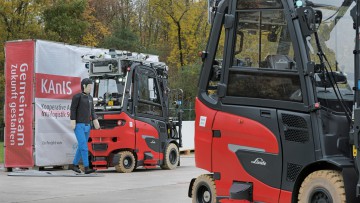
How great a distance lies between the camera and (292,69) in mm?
7582

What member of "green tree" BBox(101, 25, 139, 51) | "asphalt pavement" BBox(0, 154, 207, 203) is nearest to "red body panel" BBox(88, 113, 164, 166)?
"asphalt pavement" BBox(0, 154, 207, 203)

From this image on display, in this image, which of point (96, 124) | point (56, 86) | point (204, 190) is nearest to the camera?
point (204, 190)

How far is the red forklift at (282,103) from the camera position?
282 inches

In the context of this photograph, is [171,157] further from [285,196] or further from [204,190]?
[285,196]

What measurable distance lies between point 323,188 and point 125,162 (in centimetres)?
976

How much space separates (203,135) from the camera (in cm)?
865

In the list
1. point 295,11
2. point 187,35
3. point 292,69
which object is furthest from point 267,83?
point 187,35

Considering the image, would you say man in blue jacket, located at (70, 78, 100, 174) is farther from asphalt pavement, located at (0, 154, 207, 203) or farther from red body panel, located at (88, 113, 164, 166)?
red body panel, located at (88, 113, 164, 166)

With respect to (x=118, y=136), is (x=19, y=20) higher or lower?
higher

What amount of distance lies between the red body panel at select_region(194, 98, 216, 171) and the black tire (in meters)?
8.64

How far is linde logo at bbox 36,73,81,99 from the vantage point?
16469mm

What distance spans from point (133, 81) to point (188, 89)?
26.2 metres

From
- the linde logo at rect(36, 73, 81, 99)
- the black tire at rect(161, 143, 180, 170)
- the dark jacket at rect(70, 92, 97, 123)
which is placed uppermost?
the linde logo at rect(36, 73, 81, 99)

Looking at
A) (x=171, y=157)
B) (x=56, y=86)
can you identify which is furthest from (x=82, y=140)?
(x=171, y=157)
